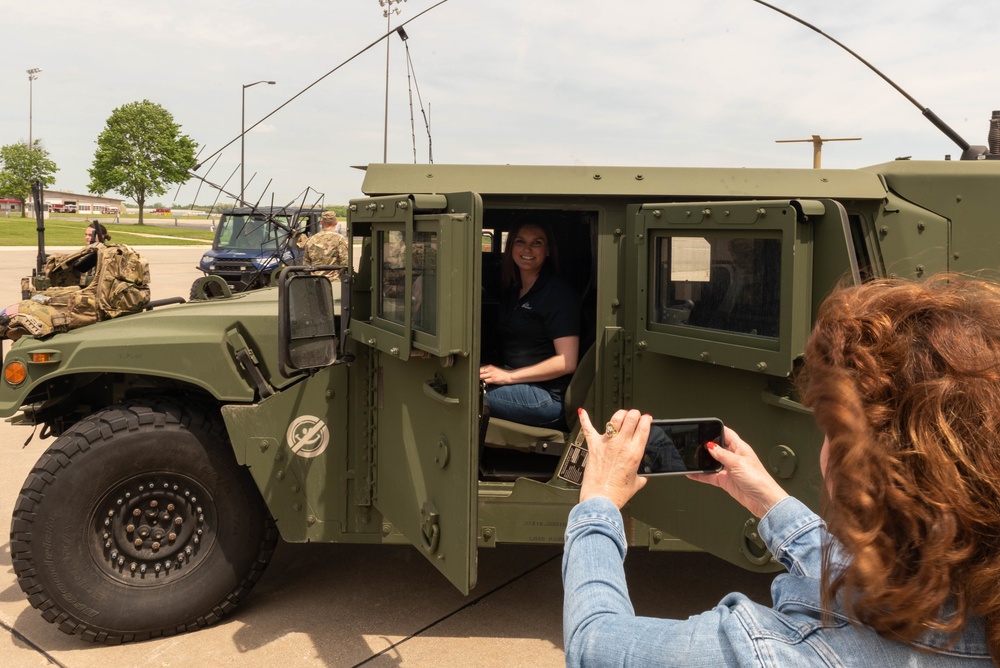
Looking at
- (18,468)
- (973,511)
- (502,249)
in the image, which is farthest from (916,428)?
(18,468)

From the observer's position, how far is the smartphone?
1.55 m

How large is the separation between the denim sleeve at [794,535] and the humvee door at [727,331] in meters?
1.54

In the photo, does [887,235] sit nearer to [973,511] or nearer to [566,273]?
[566,273]

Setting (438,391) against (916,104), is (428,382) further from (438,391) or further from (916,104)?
(916,104)

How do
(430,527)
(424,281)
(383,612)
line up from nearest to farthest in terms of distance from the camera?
(424,281), (430,527), (383,612)

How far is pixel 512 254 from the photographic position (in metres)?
4.16

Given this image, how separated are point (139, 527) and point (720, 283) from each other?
2.50 metres

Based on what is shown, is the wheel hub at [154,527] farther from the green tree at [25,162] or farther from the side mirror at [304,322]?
the green tree at [25,162]

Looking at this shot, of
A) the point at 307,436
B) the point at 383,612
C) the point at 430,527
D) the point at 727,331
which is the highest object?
the point at 727,331

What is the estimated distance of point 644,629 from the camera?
116 centimetres

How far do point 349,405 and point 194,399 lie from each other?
2.37 feet

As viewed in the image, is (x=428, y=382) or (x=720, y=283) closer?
(x=428, y=382)

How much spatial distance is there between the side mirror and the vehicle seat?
78 centimetres

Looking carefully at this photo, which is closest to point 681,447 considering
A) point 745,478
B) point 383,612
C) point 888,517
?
point 745,478
